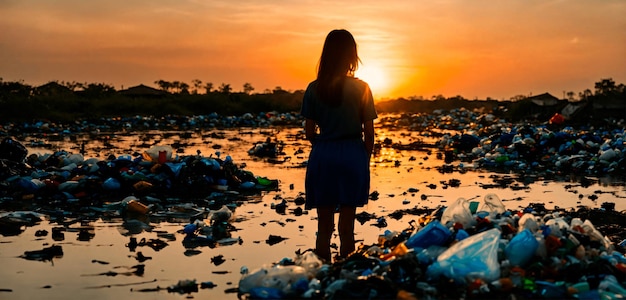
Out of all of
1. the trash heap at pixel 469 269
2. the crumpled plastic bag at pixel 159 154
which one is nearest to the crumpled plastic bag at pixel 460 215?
the trash heap at pixel 469 269

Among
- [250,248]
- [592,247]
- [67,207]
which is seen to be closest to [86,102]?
[67,207]

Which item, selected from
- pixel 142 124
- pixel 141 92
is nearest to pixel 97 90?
pixel 141 92

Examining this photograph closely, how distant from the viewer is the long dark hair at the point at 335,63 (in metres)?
4.42

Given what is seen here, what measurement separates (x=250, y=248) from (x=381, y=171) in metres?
6.44

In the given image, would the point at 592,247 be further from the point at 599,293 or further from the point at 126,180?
the point at 126,180

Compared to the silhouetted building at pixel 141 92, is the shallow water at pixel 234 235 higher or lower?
lower

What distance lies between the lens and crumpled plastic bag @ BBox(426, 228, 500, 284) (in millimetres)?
4031

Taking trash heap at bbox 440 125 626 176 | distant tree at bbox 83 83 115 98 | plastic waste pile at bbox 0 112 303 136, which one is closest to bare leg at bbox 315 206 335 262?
trash heap at bbox 440 125 626 176

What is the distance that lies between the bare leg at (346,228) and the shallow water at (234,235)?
0.77 metres

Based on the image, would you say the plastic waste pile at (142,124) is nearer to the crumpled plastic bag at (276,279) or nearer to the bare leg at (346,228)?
the bare leg at (346,228)

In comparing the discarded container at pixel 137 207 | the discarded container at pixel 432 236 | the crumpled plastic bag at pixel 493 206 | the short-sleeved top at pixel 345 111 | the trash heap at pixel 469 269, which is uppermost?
the short-sleeved top at pixel 345 111

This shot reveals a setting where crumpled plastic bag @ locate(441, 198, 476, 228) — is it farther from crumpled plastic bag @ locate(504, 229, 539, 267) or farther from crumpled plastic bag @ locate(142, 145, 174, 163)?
crumpled plastic bag @ locate(142, 145, 174, 163)

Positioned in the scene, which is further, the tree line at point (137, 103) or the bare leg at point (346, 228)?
the tree line at point (137, 103)

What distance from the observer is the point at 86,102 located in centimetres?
3228
